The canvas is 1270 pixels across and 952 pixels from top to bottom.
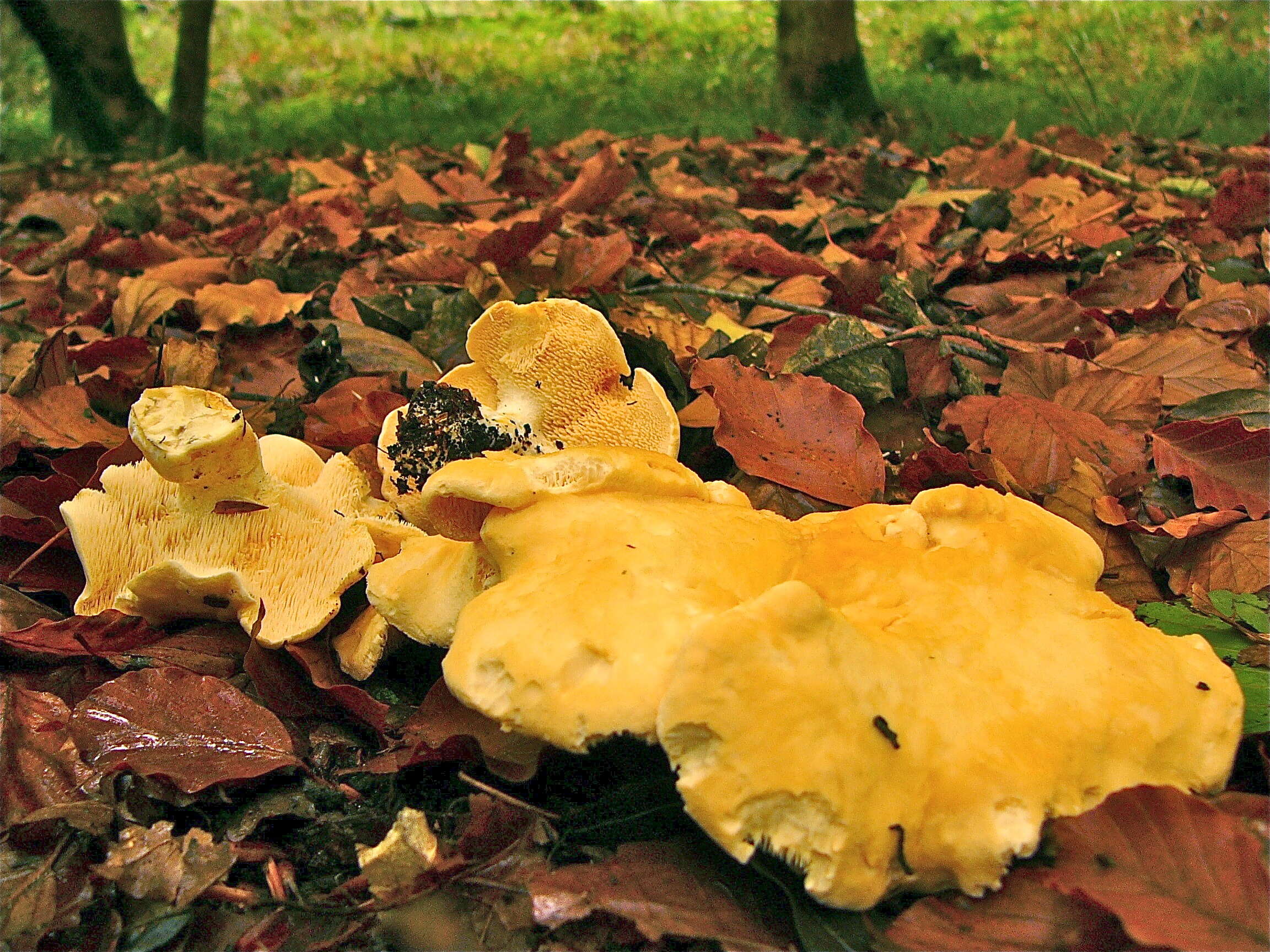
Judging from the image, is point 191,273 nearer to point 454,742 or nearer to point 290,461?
point 290,461

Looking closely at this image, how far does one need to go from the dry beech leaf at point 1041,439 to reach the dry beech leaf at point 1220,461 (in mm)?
76

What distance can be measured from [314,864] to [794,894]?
705mm

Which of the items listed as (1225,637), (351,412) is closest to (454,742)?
(351,412)

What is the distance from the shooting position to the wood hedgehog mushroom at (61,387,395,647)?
1.64 metres

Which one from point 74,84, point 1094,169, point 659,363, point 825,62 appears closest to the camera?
point 659,363

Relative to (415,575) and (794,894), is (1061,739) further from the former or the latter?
(415,575)

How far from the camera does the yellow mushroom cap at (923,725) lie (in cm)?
110

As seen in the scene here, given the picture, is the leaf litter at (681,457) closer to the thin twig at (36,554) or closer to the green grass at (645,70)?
the thin twig at (36,554)

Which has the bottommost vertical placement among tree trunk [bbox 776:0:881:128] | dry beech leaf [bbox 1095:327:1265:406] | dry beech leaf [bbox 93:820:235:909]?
dry beech leaf [bbox 93:820:235:909]

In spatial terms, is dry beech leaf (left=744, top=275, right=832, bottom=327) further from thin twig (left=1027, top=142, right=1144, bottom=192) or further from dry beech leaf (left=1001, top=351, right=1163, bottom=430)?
thin twig (left=1027, top=142, right=1144, bottom=192)

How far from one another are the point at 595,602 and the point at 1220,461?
151cm

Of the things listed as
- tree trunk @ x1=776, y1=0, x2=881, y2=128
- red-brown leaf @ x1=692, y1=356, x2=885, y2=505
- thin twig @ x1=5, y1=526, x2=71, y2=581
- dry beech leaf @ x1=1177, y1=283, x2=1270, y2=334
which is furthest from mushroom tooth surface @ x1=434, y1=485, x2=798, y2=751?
tree trunk @ x1=776, y1=0, x2=881, y2=128

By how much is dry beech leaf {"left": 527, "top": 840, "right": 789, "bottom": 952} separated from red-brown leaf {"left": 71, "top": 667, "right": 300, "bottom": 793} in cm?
51

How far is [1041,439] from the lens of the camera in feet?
6.81
